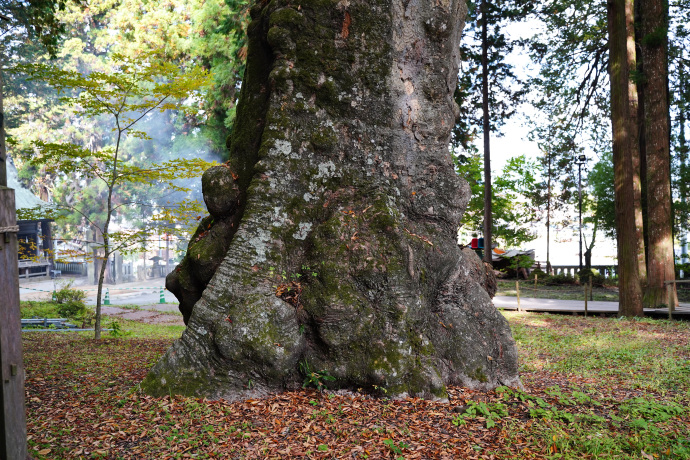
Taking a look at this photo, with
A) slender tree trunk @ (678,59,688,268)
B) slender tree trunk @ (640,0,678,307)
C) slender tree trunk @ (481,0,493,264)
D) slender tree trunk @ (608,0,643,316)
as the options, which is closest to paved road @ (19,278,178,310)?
slender tree trunk @ (481,0,493,264)

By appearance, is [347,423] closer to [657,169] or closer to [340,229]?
[340,229]

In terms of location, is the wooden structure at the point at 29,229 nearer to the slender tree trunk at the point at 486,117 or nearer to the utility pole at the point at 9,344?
the slender tree trunk at the point at 486,117

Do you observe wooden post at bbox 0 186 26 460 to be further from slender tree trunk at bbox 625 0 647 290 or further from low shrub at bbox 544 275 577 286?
low shrub at bbox 544 275 577 286

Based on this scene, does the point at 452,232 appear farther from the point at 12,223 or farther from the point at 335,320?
the point at 12,223

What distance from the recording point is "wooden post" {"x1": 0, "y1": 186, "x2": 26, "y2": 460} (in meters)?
2.74

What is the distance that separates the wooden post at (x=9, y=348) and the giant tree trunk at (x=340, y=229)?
1497mm

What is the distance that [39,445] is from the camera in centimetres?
329

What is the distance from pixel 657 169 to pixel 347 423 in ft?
43.7

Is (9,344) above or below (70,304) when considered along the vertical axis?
above

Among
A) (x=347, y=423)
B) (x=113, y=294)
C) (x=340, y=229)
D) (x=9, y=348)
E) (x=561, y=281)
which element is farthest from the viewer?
(x=113, y=294)

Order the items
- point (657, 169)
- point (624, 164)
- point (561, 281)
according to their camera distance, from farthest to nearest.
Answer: point (561, 281) < point (657, 169) < point (624, 164)

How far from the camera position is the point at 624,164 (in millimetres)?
11680

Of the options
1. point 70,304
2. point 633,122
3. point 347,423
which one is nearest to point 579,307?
point 633,122

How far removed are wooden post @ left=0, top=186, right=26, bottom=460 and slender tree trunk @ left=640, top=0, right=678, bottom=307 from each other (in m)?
14.8
